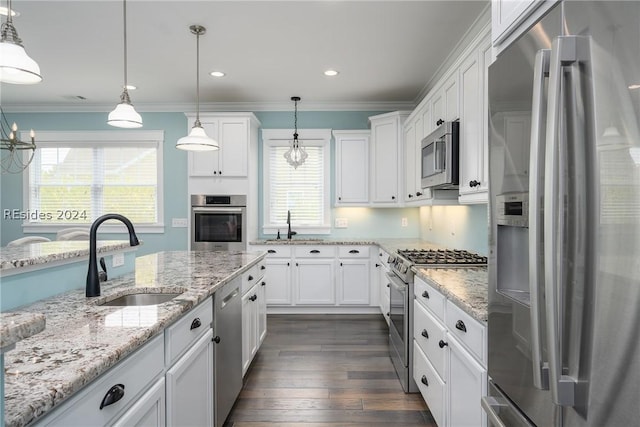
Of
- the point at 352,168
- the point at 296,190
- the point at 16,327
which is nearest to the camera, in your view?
the point at 16,327

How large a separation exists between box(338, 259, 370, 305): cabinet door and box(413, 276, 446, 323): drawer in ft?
6.95

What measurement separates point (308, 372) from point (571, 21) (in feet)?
9.24

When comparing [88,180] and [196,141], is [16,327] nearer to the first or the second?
[196,141]

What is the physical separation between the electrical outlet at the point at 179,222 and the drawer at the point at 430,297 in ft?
12.2

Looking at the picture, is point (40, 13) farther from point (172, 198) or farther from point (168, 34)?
point (172, 198)

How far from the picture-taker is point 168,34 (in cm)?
310

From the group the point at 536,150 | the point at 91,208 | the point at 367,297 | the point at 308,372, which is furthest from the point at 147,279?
the point at 91,208

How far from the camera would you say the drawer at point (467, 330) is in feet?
4.68

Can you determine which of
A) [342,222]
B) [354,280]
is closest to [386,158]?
[342,222]

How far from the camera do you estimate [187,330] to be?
1.56 meters

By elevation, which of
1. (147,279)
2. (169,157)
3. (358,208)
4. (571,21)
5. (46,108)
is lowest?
(147,279)

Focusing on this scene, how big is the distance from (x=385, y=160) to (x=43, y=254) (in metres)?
3.81

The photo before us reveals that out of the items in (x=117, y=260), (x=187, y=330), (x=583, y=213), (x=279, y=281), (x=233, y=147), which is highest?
(x=233, y=147)

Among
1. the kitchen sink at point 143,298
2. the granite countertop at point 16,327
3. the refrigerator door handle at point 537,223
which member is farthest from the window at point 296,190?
the granite countertop at point 16,327
